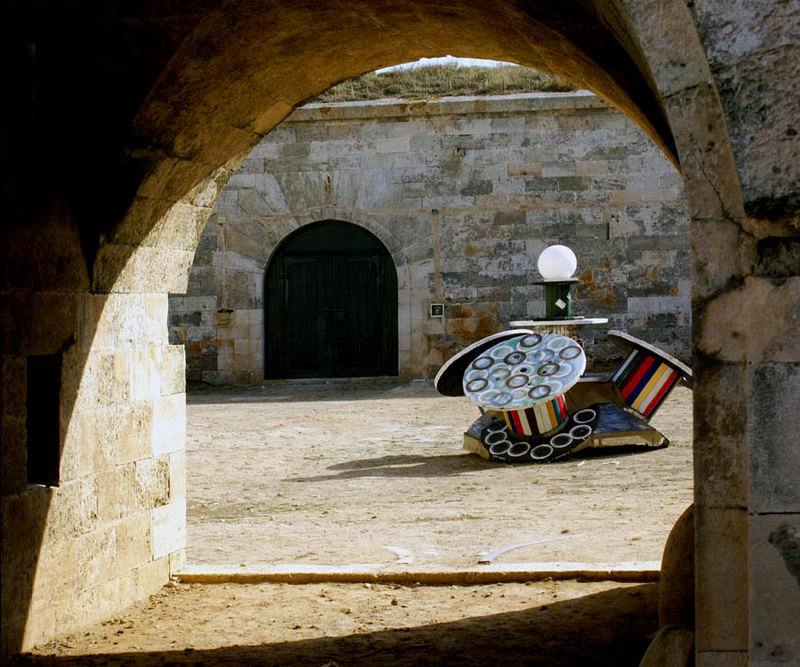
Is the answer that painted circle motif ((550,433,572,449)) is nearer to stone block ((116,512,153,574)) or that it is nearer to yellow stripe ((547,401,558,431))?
yellow stripe ((547,401,558,431))

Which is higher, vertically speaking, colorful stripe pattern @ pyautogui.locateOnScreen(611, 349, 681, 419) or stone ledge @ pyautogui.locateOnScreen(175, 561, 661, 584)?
colorful stripe pattern @ pyautogui.locateOnScreen(611, 349, 681, 419)

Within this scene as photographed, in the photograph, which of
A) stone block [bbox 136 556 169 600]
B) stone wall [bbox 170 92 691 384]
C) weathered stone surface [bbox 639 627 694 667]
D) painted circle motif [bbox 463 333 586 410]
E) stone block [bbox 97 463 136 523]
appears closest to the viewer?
weathered stone surface [bbox 639 627 694 667]

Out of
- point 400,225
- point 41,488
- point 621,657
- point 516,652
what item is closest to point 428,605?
point 516,652

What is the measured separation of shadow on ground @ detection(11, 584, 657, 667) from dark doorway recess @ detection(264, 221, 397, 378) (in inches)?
440

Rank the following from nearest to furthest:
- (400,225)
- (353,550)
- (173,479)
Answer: (173,479) < (353,550) < (400,225)

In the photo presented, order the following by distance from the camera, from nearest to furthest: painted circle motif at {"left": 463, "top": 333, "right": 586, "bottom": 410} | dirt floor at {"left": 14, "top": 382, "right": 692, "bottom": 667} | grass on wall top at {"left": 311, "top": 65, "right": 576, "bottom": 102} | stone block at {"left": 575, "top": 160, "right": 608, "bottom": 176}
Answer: dirt floor at {"left": 14, "top": 382, "right": 692, "bottom": 667}
painted circle motif at {"left": 463, "top": 333, "right": 586, "bottom": 410}
stone block at {"left": 575, "top": 160, "right": 608, "bottom": 176}
grass on wall top at {"left": 311, "top": 65, "right": 576, "bottom": 102}

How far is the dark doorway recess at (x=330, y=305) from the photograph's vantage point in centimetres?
1552

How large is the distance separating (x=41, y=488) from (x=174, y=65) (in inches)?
68.6

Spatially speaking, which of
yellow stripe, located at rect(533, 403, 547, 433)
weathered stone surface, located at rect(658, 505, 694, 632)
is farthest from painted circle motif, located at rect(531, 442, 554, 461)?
weathered stone surface, located at rect(658, 505, 694, 632)

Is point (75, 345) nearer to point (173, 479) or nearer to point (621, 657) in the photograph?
point (173, 479)

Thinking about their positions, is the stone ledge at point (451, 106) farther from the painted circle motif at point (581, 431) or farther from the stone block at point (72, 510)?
the stone block at point (72, 510)

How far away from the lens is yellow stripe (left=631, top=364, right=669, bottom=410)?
8.92 meters

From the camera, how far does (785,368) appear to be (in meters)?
2.27

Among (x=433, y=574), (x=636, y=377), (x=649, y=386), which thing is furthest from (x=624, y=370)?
(x=433, y=574)
